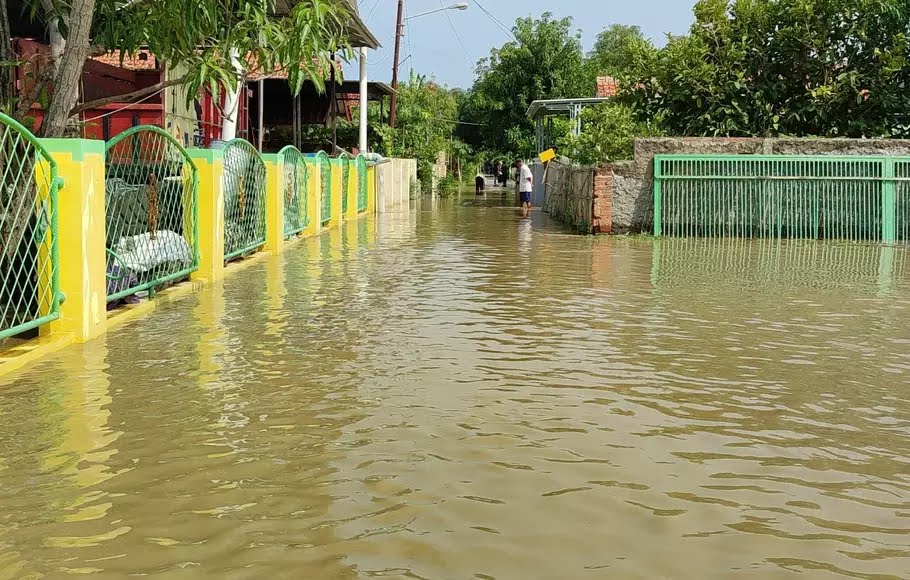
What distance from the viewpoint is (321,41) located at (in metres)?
8.66

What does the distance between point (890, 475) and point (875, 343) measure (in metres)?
3.57

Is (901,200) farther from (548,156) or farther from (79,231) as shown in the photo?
(79,231)

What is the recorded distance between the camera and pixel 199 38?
900 centimetres

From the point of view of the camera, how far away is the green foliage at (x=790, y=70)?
20625mm

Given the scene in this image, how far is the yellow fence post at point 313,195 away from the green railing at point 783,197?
646 cm

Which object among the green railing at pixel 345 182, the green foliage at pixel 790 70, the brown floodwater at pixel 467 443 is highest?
the green foliage at pixel 790 70

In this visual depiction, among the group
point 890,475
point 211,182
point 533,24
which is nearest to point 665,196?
point 211,182

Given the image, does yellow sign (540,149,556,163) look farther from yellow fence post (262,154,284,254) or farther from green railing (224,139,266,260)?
green railing (224,139,266,260)

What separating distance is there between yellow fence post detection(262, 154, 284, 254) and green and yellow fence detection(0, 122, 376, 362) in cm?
2

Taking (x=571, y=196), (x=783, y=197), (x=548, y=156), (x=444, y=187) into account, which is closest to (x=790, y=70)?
(x=783, y=197)

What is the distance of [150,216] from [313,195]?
9557 mm

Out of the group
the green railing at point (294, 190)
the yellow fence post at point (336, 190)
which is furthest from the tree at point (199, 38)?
the yellow fence post at point (336, 190)

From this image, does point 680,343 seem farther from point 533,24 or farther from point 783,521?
point 533,24

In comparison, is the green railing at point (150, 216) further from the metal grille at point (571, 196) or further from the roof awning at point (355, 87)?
the roof awning at point (355, 87)
